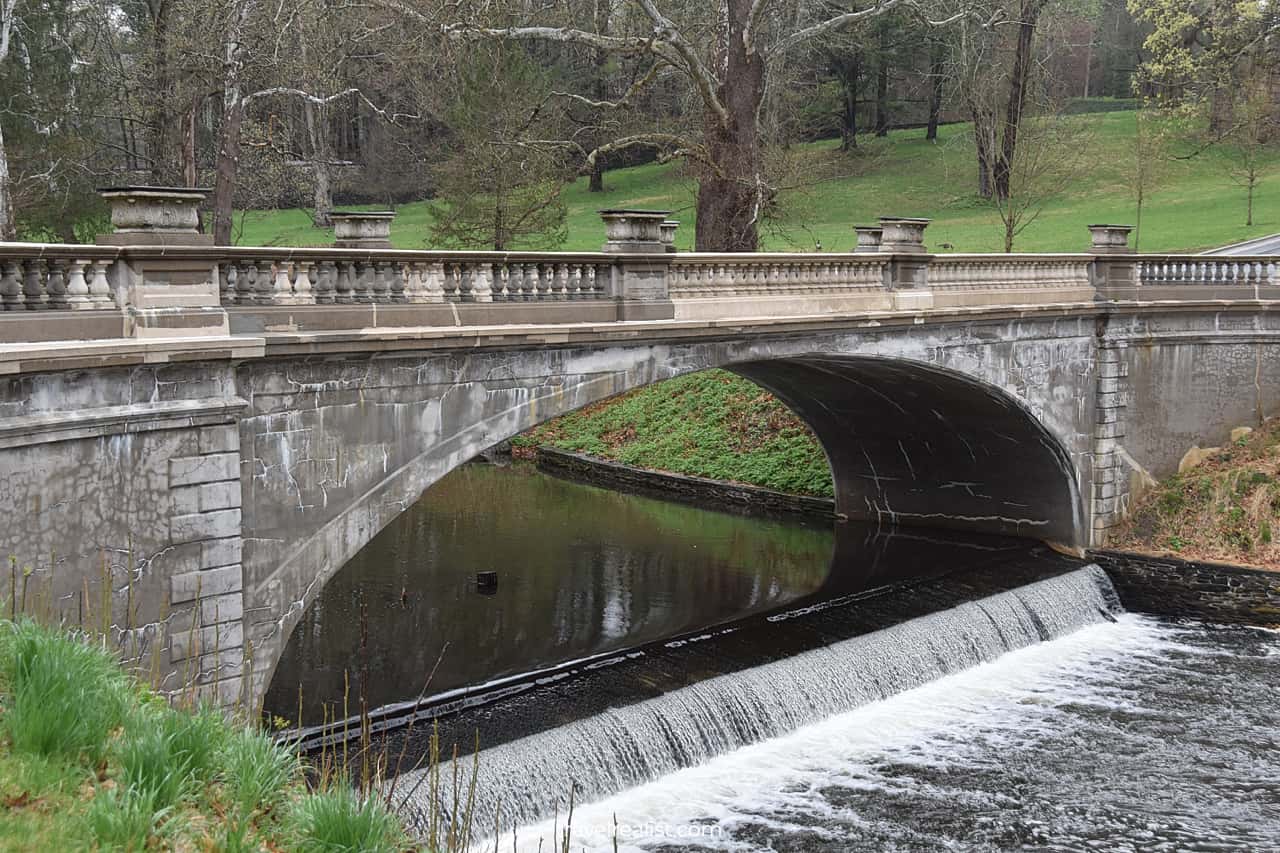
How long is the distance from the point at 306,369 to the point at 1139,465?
17.3 meters

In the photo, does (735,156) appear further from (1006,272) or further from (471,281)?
(471,281)

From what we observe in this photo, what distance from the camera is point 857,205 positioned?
50688mm

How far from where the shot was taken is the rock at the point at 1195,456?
24.6 metres

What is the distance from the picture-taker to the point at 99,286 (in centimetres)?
1064

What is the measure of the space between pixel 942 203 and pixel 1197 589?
30.7 metres

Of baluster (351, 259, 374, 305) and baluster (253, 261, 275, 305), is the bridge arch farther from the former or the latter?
baluster (253, 261, 275, 305)

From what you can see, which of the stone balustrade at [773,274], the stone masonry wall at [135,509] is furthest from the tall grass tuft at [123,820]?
Answer: the stone balustrade at [773,274]

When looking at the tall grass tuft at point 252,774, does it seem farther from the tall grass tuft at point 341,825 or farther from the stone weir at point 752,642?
the stone weir at point 752,642

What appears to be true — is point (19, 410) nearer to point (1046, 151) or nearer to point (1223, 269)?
point (1223, 269)

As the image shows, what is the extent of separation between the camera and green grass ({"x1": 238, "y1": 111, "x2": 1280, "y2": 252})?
42.0 meters

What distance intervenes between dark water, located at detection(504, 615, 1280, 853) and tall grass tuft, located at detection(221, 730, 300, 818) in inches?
215

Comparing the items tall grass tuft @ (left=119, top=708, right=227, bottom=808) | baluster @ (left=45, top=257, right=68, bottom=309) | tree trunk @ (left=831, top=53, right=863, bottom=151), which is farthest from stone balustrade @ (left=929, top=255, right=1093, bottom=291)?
tree trunk @ (left=831, top=53, right=863, bottom=151)

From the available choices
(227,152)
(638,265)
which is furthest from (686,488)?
(638,265)

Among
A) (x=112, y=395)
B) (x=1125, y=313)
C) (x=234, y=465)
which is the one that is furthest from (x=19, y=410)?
(x=1125, y=313)
